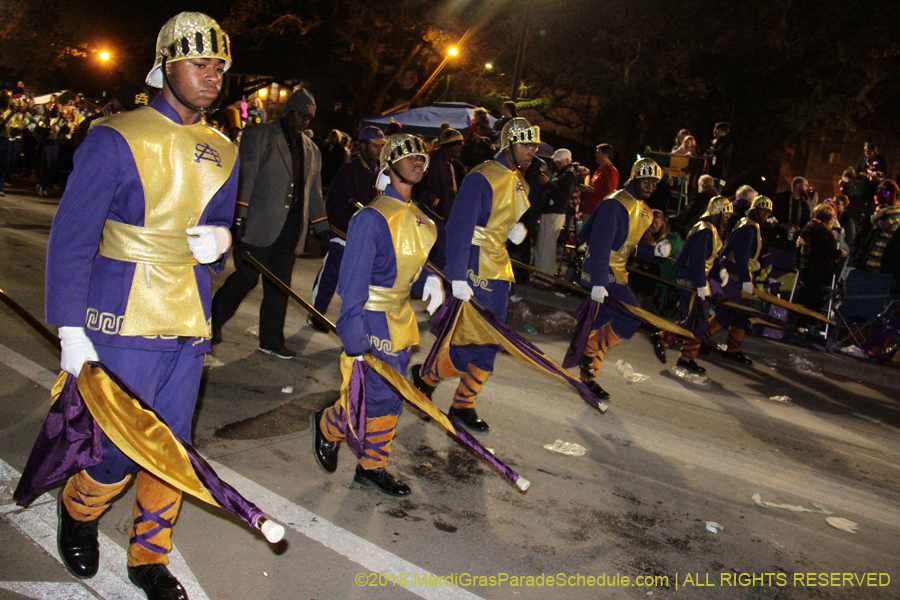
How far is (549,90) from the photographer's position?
97.9 feet

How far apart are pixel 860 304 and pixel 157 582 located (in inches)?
435

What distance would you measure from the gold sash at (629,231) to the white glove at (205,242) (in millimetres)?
4511

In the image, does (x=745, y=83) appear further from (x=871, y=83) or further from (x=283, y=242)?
(x=283, y=242)

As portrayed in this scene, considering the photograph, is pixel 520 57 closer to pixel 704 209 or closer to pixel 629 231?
pixel 704 209

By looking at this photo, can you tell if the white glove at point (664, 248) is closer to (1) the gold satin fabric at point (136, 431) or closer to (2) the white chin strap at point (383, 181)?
(2) the white chin strap at point (383, 181)

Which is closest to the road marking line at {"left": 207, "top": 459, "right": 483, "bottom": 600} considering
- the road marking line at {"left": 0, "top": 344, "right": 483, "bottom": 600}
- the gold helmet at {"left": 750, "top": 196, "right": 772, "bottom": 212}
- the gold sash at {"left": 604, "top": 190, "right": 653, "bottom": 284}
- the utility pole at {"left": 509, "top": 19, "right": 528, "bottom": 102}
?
the road marking line at {"left": 0, "top": 344, "right": 483, "bottom": 600}

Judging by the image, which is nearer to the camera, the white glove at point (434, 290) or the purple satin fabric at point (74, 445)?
the purple satin fabric at point (74, 445)

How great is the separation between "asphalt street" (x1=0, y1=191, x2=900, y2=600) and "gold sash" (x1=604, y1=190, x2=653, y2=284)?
3.94 ft

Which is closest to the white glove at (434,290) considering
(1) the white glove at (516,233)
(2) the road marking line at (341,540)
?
(1) the white glove at (516,233)

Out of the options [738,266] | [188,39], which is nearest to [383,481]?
[188,39]

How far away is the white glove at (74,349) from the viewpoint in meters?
2.67

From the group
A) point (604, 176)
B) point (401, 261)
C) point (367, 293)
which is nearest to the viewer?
point (367, 293)

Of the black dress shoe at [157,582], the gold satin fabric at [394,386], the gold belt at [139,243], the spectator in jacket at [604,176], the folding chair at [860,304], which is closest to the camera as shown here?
the gold belt at [139,243]

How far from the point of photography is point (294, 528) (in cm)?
372
